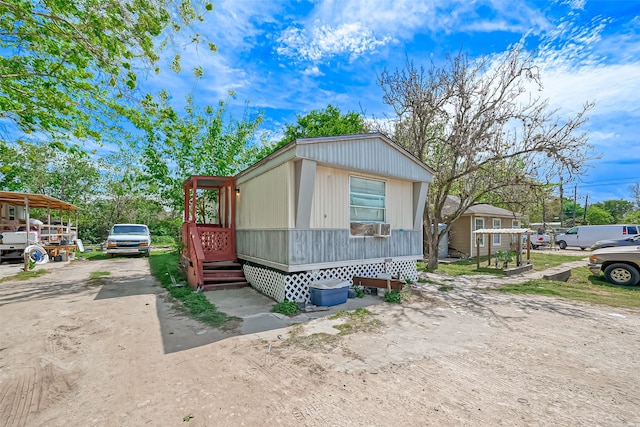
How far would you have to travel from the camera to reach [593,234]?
2277 cm

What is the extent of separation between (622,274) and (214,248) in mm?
13264

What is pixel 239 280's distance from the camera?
Answer: 852 cm

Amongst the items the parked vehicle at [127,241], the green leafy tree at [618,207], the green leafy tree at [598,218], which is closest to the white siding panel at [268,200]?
the parked vehicle at [127,241]

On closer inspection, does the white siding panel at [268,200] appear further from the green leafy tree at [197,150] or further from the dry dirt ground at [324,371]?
the green leafy tree at [197,150]

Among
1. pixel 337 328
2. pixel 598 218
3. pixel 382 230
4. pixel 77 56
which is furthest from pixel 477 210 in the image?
pixel 598 218

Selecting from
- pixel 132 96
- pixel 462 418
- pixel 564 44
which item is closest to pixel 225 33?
pixel 132 96

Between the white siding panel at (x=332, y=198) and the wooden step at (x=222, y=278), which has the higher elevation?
the white siding panel at (x=332, y=198)

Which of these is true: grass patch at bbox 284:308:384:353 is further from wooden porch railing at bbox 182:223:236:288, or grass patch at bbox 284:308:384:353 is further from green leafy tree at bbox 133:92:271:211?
green leafy tree at bbox 133:92:271:211

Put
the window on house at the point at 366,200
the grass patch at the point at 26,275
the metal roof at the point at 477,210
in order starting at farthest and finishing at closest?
the metal roof at the point at 477,210, the grass patch at the point at 26,275, the window on house at the point at 366,200

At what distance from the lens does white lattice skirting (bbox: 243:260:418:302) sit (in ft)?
21.6

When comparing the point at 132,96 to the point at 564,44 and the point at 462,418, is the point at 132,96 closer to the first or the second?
the point at 462,418

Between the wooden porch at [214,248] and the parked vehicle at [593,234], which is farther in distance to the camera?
the parked vehicle at [593,234]

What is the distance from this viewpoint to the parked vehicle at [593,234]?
21062 mm

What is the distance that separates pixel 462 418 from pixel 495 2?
10.4 meters
